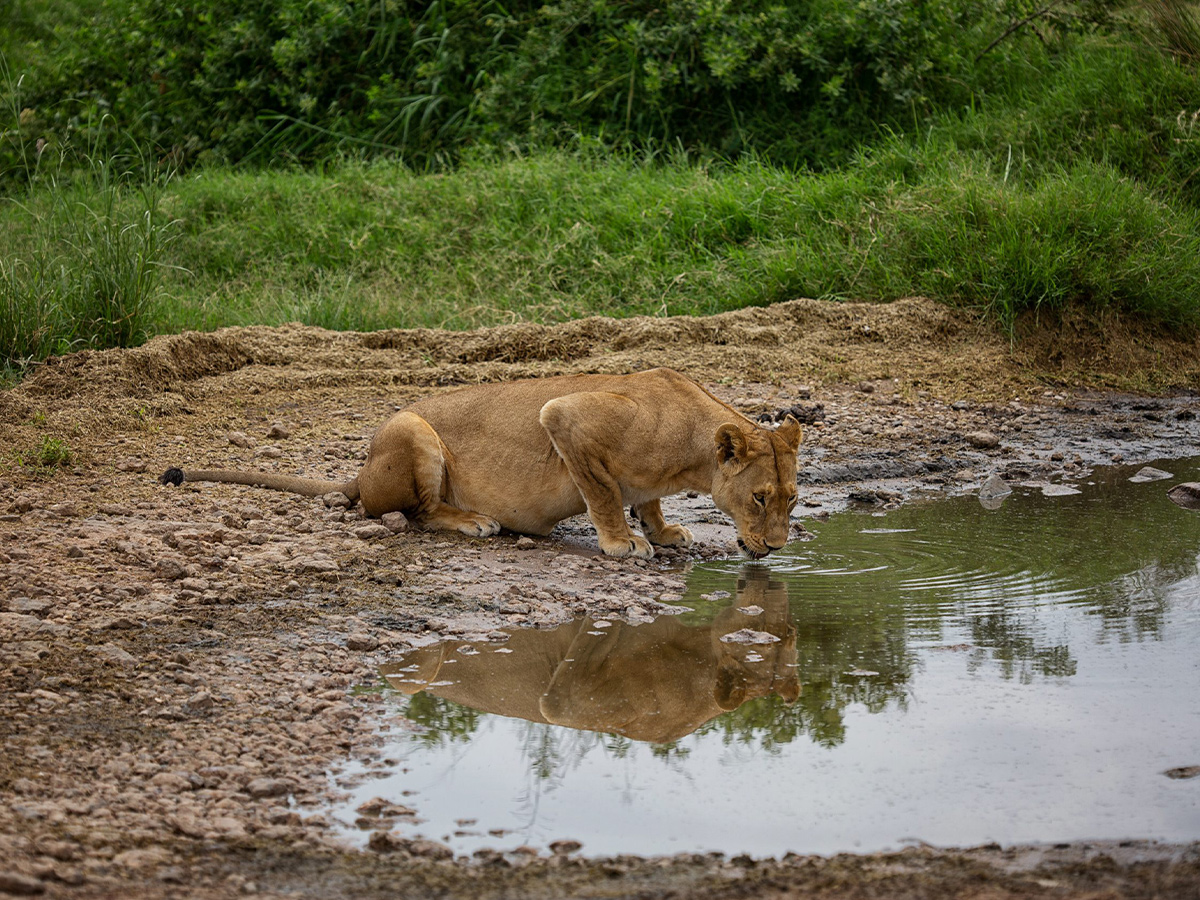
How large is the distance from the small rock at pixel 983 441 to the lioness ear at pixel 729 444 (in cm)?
263

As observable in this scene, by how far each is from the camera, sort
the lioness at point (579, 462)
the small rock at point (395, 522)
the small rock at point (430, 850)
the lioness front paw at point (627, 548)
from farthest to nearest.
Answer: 1. the small rock at point (395, 522)
2. the lioness front paw at point (627, 548)
3. the lioness at point (579, 462)
4. the small rock at point (430, 850)

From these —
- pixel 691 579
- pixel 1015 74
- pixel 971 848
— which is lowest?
pixel 691 579

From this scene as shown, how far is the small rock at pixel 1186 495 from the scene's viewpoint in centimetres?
654

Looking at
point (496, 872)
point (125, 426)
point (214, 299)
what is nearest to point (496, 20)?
point (214, 299)

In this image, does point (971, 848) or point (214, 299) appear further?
point (214, 299)

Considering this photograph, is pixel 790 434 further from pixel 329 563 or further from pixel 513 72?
pixel 513 72

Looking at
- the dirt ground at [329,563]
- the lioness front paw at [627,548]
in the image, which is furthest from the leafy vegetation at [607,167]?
the lioness front paw at [627,548]

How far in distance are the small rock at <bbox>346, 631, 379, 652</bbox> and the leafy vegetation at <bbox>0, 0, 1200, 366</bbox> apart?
507 cm

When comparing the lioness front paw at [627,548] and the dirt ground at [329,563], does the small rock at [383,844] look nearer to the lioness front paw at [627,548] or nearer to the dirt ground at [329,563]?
the dirt ground at [329,563]

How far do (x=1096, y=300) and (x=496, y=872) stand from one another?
304 inches

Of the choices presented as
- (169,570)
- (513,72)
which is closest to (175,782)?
(169,570)

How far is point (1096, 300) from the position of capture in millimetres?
9266

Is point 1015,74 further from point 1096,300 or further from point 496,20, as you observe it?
point 496,20

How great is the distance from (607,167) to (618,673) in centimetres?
798
